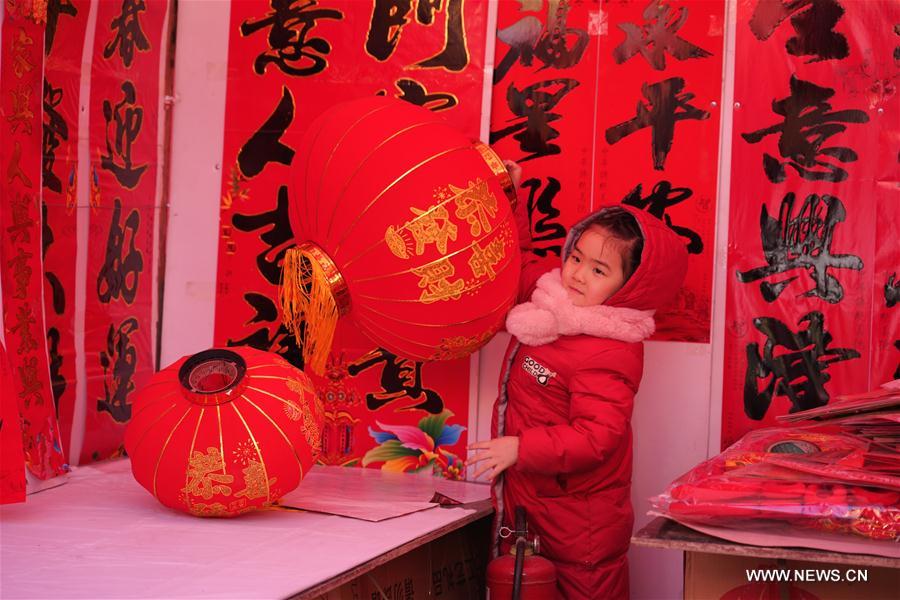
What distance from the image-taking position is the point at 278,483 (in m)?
2.42

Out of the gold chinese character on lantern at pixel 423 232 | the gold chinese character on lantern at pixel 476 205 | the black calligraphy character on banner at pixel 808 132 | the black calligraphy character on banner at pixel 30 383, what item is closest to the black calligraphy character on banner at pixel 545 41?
the black calligraphy character on banner at pixel 808 132

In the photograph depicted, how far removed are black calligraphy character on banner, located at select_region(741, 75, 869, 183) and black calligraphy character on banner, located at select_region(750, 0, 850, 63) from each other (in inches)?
3.8

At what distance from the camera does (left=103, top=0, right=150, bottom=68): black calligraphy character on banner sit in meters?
3.08

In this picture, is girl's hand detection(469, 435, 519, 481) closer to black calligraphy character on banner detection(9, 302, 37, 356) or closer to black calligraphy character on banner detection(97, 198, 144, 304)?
black calligraphy character on banner detection(9, 302, 37, 356)

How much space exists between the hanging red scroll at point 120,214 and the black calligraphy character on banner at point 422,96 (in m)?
0.78

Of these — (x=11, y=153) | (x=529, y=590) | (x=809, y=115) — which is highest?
(x=809, y=115)

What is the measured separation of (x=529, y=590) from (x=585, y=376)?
1.85 feet

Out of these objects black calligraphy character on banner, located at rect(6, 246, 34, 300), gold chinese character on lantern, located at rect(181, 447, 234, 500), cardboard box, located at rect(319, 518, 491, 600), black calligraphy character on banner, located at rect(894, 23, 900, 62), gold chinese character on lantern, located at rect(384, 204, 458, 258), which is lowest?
cardboard box, located at rect(319, 518, 491, 600)

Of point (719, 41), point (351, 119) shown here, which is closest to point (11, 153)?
point (351, 119)

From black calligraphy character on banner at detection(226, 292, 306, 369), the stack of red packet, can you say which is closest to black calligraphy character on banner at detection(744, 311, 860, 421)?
the stack of red packet

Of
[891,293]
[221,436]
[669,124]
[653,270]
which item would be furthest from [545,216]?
[221,436]

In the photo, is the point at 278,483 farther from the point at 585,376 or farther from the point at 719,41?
the point at 719,41

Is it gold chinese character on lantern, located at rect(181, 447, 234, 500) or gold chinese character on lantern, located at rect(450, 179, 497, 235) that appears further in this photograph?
gold chinese character on lantern, located at rect(450, 179, 497, 235)

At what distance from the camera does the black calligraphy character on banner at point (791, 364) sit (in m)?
2.96
